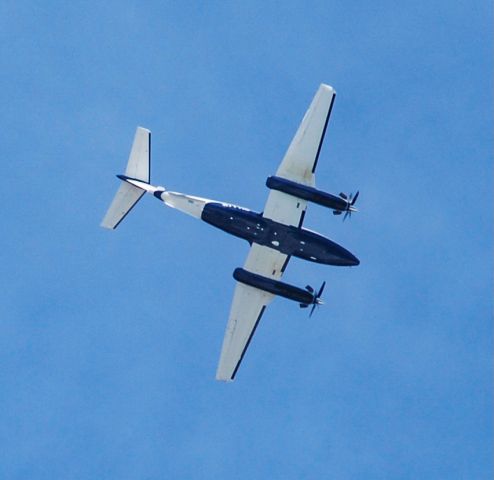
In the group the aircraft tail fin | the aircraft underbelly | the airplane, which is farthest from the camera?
the aircraft tail fin

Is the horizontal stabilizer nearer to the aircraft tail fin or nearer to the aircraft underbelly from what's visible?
the aircraft tail fin

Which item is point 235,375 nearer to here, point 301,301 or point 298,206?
point 301,301

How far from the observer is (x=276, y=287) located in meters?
78.6

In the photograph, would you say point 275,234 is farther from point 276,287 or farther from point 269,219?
point 276,287

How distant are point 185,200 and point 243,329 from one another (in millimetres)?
12657

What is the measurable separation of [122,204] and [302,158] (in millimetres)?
16762

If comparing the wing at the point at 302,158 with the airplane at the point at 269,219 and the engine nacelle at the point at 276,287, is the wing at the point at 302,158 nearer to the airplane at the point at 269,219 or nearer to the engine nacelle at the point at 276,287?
the airplane at the point at 269,219

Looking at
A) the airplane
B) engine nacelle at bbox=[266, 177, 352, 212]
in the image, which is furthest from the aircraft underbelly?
engine nacelle at bbox=[266, 177, 352, 212]

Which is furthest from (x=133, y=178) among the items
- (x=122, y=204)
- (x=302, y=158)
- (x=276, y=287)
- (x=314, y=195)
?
(x=314, y=195)

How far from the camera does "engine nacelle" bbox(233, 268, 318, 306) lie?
78.2 meters

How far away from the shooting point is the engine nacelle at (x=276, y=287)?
7819 cm

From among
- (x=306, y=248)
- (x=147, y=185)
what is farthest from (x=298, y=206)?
(x=147, y=185)

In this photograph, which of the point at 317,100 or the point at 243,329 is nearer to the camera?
the point at 317,100

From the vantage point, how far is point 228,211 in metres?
76.5
